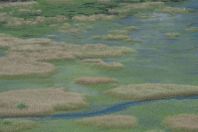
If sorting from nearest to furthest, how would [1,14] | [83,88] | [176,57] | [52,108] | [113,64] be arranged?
1. [52,108]
2. [83,88]
3. [113,64]
4. [176,57]
5. [1,14]

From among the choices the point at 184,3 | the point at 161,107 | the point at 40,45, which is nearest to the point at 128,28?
the point at 40,45

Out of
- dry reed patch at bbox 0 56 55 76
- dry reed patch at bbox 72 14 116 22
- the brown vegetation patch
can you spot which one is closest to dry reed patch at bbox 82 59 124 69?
dry reed patch at bbox 0 56 55 76

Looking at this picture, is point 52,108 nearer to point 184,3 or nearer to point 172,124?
point 172,124

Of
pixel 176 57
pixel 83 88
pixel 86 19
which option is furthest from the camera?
pixel 86 19

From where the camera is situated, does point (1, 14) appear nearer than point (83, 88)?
No

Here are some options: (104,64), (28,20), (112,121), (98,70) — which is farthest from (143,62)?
(28,20)

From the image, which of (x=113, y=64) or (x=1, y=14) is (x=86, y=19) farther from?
(x=113, y=64)

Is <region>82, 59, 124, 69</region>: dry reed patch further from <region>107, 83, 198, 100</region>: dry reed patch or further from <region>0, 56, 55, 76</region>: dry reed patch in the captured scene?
<region>107, 83, 198, 100</region>: dry reed patch

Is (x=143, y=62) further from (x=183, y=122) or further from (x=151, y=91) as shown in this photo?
(x=183, y=122)
